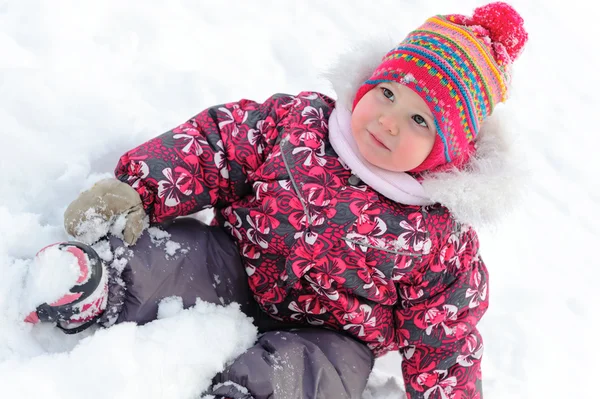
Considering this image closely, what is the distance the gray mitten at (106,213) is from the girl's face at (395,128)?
521 millimetres

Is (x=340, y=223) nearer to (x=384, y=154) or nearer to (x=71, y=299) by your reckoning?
(x=384, y=154)

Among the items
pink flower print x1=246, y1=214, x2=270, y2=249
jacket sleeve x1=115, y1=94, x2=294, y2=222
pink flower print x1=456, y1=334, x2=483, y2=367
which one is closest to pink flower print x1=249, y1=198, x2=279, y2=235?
pink flower print x1=246, y1=214, x2=270, y2=249

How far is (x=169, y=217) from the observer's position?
51.4 inches

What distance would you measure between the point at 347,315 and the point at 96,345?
22.3 inches

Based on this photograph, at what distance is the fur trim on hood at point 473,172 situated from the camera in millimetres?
1191

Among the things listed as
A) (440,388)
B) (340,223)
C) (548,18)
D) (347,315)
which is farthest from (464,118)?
(548,18)

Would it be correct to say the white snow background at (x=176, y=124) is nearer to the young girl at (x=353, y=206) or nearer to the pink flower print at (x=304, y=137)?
the young girl at (x=353, y=206)

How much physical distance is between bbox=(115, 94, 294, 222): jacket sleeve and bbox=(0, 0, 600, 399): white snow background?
0.19m

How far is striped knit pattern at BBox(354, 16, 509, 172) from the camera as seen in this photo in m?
1.15

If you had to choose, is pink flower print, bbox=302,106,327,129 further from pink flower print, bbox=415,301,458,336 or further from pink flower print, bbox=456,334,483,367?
pink flower print, bbox=456,334,483,367

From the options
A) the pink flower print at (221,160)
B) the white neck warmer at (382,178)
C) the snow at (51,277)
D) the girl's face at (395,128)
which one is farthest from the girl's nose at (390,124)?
the snow at (51,277)

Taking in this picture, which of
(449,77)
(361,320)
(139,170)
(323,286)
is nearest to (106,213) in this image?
(139,170)

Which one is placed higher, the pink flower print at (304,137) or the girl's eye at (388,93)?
the girl's eye at (388,93)

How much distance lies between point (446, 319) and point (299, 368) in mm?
374
